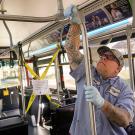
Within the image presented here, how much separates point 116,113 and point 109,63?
463 mm

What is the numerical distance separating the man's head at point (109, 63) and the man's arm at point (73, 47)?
175mm

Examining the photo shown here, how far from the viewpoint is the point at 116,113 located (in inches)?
62.7

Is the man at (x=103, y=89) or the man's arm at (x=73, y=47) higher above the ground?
the man's arm at (x=73, y=47)

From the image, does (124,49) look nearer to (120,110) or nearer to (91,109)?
(120,110)

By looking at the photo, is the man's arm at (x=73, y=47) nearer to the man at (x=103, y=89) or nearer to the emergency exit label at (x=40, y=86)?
the man at (x=103, y=89)

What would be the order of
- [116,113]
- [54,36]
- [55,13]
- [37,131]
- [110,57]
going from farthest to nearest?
[54,36], [37,131], [55,13], [110,57], [116,113]

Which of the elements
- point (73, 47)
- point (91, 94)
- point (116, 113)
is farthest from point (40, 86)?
point (91, 94)

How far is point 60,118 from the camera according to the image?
126 inches

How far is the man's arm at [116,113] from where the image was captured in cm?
154

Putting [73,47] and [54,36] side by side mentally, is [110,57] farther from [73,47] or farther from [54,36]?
[54,36]

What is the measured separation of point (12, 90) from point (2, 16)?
4.72 metres

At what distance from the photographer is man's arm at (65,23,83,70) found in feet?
5.63

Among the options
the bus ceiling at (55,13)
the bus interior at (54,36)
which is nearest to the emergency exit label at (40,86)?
the bus interior at (54,36)

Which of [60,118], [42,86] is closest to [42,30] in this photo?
[42,86]
